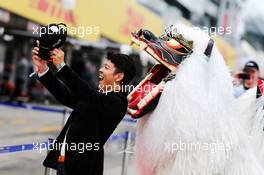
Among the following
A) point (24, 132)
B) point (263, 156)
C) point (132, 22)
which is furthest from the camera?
point (132, 22)

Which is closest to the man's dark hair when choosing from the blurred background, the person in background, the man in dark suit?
the man in dark suit

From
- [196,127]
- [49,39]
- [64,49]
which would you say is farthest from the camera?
[64,49]

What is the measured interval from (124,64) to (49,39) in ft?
1.78

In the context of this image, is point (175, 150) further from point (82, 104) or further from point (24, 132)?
point (24, 132)

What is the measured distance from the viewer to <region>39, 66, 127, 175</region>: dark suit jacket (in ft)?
7.44

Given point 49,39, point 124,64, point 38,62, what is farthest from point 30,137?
point 49,39

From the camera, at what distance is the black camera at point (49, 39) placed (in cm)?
201

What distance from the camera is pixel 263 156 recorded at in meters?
2.65

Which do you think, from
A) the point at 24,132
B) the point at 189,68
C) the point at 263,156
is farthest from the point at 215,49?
the point at 24,132

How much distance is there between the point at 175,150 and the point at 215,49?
0.60 m

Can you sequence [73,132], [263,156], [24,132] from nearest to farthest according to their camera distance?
[73,132] < [263,156] < [24,132]

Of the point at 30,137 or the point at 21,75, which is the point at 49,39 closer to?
the point at 30,137

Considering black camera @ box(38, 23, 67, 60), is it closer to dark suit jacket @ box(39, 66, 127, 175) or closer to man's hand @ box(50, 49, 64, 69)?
man's hand @ box(50, 49, 64, 69)

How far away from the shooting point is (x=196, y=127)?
2217 mm
